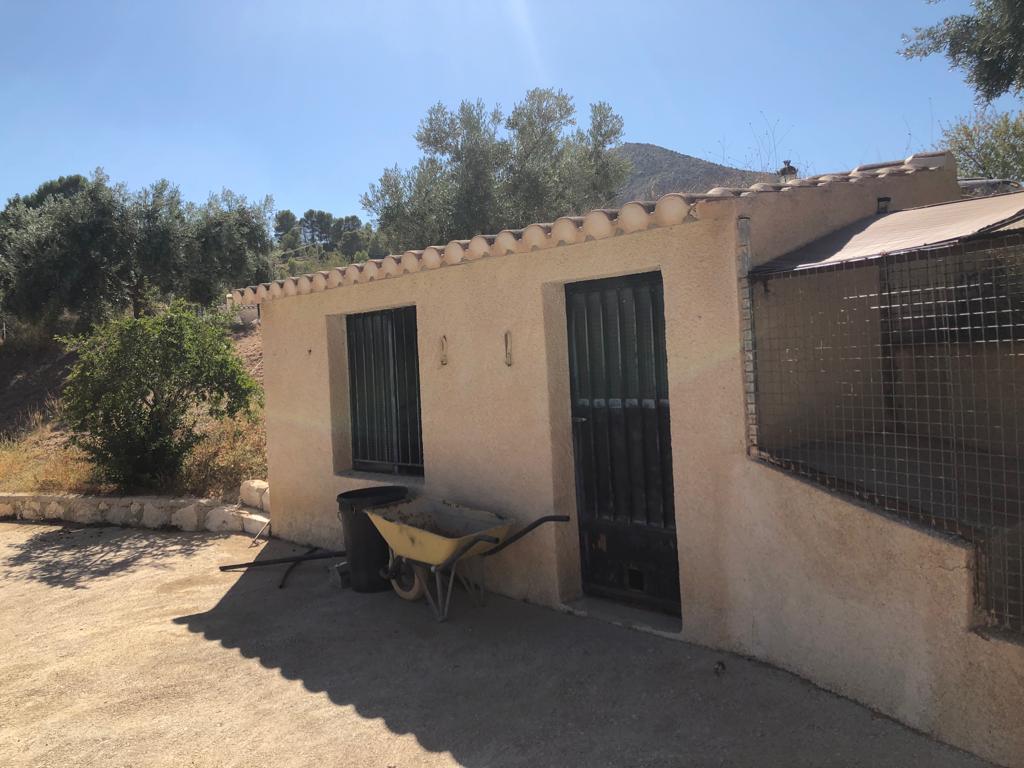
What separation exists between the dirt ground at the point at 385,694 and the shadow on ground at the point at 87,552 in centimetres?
121

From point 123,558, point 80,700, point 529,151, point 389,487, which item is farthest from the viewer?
point 529,151

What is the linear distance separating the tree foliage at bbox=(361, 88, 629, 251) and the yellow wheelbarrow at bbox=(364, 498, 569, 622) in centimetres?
1073

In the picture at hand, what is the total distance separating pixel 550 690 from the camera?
14.3ft

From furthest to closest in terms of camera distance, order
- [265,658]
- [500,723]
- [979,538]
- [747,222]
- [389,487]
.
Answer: [389,487]
[265,658]
[747,222]
[500,723]
[979,538]

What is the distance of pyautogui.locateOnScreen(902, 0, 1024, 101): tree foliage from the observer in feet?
37.4

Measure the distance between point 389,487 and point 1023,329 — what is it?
4887 mm

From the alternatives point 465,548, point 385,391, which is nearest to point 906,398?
point 465,548

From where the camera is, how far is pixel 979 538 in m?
3.31

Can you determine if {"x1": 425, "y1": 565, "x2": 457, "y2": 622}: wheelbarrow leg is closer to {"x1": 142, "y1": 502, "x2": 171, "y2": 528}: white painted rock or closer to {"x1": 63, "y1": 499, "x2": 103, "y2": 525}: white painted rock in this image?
{"x1": 142, "y1": 502, "x2": 171, "y2": 528}: white painted rock

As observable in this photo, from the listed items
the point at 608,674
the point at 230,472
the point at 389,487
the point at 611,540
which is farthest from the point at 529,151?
the point at 608,674

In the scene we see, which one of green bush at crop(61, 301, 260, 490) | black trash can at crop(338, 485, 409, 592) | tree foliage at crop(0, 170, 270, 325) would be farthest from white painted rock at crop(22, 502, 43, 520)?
tree foliage at crop(0, 170, 270, 325)

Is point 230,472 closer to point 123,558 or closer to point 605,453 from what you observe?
point 123,558

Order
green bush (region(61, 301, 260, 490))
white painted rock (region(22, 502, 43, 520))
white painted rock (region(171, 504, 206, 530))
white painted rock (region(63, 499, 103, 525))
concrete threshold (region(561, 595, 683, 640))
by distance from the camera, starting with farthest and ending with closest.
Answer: white painted rock (region(22, 502, 43, 520)) → white painted rock (region(63, 499, 103, 525)) → green bush (region(61, 301, 260, 490)) → white painted rock (region(171, 504, 206, 530)) → concrete threshold (region(561, 595, 683, 640))

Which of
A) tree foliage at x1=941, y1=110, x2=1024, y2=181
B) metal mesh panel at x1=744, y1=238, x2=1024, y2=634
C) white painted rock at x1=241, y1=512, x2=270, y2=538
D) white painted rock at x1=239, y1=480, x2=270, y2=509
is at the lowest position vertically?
white painted rock at x1=241, y1=512, x2=270, y2=538
